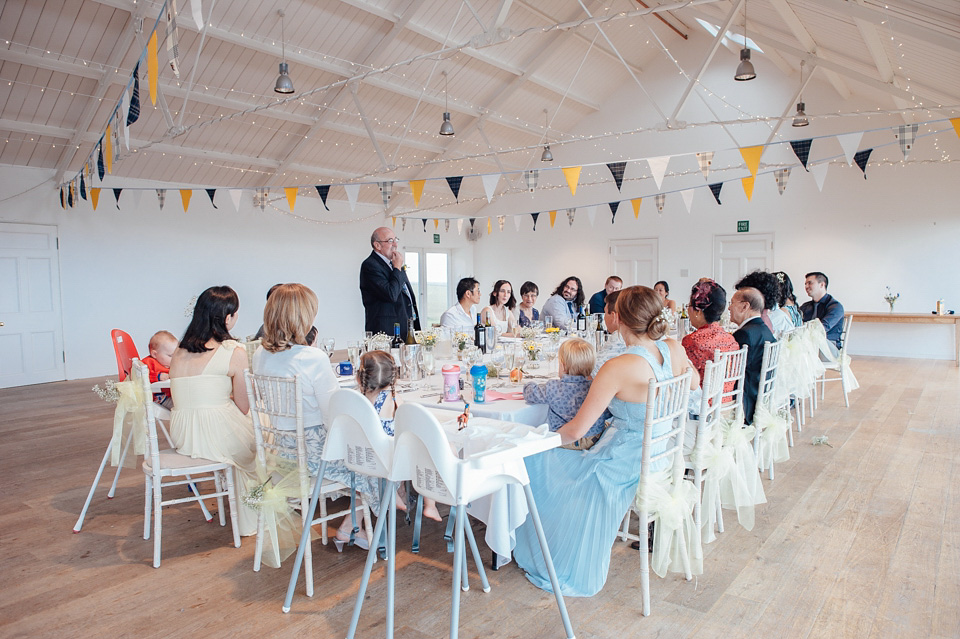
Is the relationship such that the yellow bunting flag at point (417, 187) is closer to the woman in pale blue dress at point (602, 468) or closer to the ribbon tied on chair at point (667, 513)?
the woman in pale blue dress at point (602, 468)

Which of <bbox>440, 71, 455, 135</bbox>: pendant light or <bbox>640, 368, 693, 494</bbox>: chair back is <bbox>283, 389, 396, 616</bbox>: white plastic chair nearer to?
<bbox>640, 368, 693, 494</bbox>: chair back

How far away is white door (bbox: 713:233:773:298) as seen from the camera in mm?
10953

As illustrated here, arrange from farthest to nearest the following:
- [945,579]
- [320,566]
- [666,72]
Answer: [666,72], [320,566], [945,579]

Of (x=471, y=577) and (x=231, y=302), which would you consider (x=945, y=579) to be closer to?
(x=471, y=577)

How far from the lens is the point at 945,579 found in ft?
8.70

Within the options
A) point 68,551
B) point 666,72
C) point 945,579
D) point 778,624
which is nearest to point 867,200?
point 666,72

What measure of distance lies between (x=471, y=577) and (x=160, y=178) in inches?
356

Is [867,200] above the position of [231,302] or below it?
above

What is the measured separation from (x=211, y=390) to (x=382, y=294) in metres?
2.07

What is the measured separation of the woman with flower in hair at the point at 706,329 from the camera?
3402 mm

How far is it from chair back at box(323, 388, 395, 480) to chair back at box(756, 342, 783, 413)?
8.35ft

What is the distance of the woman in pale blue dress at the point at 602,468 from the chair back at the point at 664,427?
0.07 metres

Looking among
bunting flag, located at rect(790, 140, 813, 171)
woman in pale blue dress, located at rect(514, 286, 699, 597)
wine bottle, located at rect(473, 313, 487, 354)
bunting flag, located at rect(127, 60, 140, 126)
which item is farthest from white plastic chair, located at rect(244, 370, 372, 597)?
bunting flag, located at rect(790, 140, 813, 171)

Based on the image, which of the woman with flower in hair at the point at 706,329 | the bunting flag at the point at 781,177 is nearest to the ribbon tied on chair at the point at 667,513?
the woman with flower in hair at the point at 706,329
